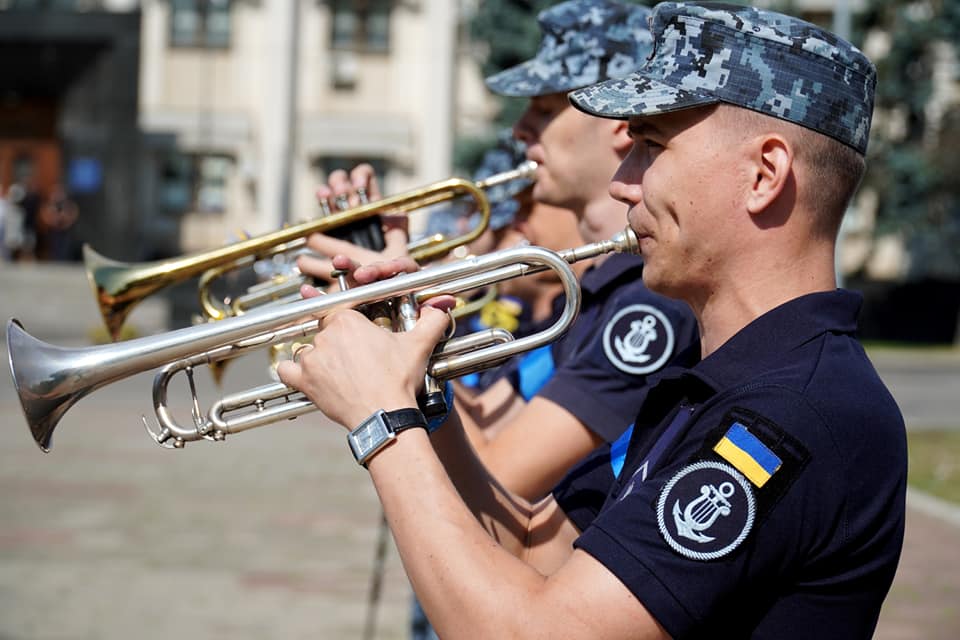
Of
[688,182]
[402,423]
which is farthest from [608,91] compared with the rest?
[402,423]

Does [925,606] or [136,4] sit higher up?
[136,4]

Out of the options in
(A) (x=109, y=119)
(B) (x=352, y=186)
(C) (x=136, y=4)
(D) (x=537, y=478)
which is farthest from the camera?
(C) (x=136, y=4)

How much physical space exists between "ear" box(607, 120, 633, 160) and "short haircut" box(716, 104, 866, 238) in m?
1.08

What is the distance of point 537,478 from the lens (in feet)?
9.52

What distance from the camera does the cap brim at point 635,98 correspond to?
6.58ft

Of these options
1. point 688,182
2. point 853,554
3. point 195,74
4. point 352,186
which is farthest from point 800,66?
point 195,74

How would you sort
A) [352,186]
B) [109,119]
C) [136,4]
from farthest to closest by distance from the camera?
[136,4] → [109,119] → [352,186]

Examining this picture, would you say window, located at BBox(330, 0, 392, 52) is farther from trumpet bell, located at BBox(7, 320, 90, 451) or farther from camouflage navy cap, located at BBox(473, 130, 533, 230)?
trumpet bell, located at BBox(7, 320, 90, 451)

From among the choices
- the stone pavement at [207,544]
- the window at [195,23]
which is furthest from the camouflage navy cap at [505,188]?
the window at [195,23]

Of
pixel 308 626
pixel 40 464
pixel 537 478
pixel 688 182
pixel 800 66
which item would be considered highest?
pixel 800 66

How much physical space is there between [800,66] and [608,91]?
0.31m

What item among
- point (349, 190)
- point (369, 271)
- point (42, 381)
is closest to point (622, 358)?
point (369, 271)

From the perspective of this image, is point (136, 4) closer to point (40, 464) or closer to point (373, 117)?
point (373, 117)

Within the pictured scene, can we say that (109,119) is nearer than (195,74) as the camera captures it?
Yes
